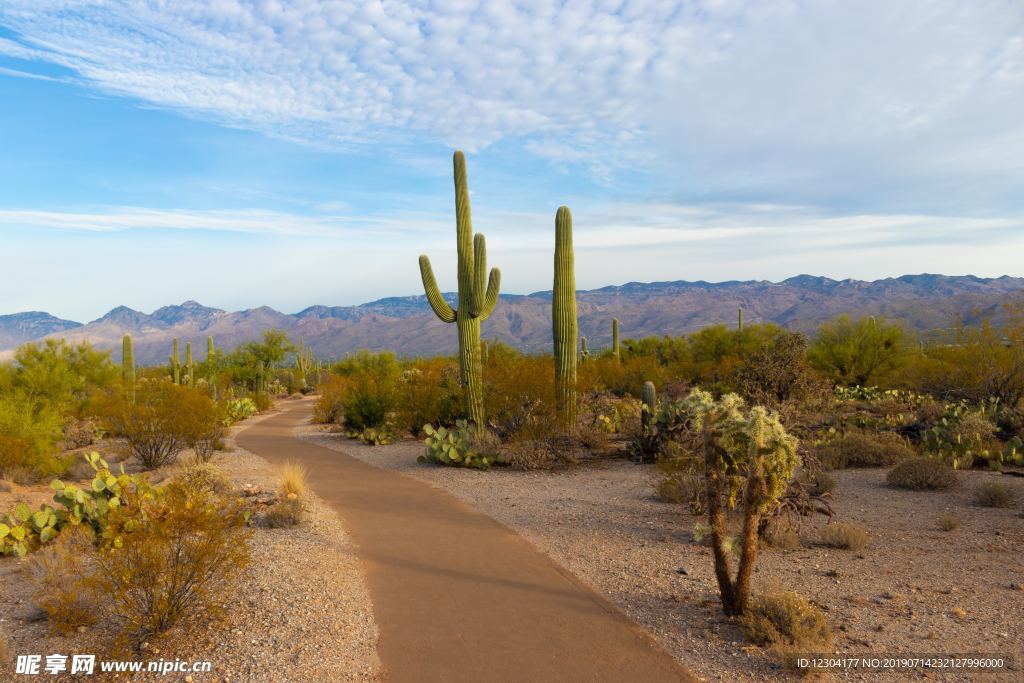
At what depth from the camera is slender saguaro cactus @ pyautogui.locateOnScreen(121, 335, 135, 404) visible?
17.4 m

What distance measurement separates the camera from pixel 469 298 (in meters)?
16.5

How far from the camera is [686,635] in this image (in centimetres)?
580

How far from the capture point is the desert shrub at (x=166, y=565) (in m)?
5.48

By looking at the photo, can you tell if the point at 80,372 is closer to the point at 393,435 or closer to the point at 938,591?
the point at 393,435

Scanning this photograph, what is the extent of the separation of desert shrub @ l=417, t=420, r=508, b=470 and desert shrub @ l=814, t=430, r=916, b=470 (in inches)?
250

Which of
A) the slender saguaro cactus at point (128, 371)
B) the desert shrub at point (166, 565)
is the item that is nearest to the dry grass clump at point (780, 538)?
the desert shrub at point (166, 565)

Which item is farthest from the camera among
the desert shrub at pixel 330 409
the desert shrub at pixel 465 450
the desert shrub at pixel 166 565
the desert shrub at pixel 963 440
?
the desert shrub at pixel 330 409

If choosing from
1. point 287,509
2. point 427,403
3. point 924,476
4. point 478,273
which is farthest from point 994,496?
point 427,403

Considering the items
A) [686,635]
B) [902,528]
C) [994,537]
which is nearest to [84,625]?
[686,635]

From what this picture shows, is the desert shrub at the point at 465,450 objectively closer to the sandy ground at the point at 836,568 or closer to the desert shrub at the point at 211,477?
the sandy ground at the point at 836,568

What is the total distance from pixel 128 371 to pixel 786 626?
27120 mm

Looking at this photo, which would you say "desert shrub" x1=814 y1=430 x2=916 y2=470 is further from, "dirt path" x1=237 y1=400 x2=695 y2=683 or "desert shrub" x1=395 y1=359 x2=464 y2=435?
"desert shrub" x1=395 y1=359 x2=464 y2=435

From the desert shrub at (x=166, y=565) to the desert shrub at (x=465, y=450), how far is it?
8406 millimetres

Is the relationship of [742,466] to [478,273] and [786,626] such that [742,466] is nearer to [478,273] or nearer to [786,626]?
[786,626]
